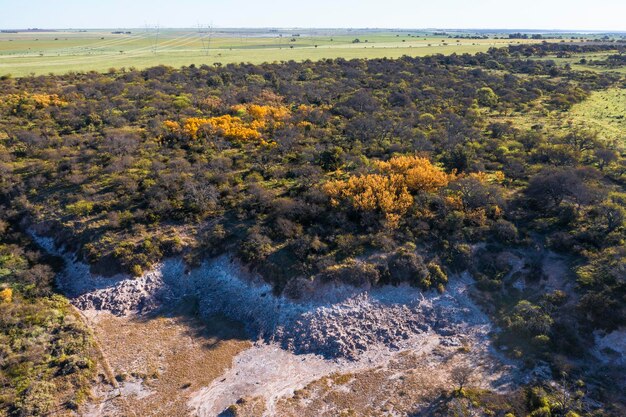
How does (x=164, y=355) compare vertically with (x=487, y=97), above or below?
below

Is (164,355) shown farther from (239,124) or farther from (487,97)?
(487,97)

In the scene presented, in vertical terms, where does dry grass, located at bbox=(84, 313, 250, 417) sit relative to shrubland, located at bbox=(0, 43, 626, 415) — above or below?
below

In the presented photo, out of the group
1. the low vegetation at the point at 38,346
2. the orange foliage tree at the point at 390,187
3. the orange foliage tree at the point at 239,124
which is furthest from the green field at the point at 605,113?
the low vegetation at the point at 38,346

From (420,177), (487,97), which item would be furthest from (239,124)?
(487,97)

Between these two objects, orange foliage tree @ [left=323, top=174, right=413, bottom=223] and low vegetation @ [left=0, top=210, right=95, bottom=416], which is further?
orange foliage tree @ [left=323, top=174, right=413, bottom=223]

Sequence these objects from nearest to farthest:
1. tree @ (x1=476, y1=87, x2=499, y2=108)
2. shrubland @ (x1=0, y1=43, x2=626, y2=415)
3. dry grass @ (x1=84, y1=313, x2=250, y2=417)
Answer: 1. dry grass @ (x1=84, y1=313, x2=250, y2=417)
2. shrubland @ (x1=0, y1=43, x2=626, y2=415)
3. tree @ (x1=476, y1=87, x2=499, y2=108)

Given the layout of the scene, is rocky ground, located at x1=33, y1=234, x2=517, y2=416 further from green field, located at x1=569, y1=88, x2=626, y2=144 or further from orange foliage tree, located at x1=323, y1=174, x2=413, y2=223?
green field, located at x1=569, y1=88, x2=626, y2=144

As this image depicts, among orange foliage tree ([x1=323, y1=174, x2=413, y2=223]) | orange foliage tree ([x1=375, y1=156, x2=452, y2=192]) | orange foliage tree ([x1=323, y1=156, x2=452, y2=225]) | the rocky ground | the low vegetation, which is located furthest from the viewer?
orange foliage tree ([x1=375, y1=156, x2=452, y2=192])

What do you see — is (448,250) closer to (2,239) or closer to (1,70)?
(2,239)

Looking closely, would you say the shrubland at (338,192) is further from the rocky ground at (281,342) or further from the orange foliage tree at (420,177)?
the rocky ground at (281,342)

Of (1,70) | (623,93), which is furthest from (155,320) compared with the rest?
(1,70)

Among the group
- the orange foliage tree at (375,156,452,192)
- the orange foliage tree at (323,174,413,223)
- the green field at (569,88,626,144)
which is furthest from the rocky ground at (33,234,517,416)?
the green field at (569,88,626,144)
